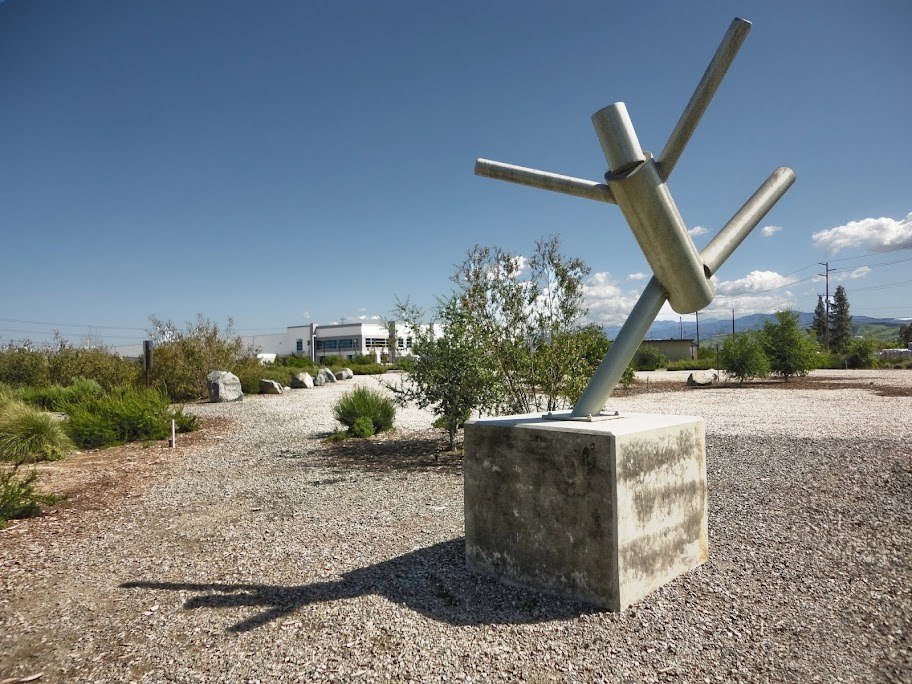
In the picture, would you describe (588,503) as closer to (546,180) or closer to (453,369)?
(546,180)

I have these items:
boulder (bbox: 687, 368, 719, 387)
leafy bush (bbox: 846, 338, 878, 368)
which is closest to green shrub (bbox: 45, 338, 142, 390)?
boulder (bbox: 687, 368, 719, 387)

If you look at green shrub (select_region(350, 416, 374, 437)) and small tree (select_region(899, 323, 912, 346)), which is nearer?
green shrub (select_region(350, 416, 374, 437))

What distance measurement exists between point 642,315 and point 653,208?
0.74m

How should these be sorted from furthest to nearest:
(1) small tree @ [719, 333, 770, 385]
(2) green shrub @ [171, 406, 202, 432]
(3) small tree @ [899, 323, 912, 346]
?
(3) small tree @ [899, 323, 912, 346], (1) small tree @ [719, 333, 770, 385], (2) green shrub @ [171, 406, 202, 432]

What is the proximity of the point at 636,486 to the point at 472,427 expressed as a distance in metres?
1.19

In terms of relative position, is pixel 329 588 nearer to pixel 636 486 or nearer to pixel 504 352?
pixel 636 486

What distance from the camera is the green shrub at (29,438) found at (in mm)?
8336

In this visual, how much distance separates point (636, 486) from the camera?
3219 millimetres

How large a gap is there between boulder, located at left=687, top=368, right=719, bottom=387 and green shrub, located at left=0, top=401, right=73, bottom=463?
21.5m

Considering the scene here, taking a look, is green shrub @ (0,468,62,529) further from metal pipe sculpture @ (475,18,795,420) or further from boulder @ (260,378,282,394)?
boulder @ (260,378,282,394)

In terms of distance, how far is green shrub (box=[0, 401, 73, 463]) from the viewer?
8336 millimetres

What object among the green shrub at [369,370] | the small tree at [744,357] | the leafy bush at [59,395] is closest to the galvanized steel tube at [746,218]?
the leafy bush at [59,395]

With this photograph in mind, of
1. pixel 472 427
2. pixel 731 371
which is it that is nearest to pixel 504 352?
pixel 472 427

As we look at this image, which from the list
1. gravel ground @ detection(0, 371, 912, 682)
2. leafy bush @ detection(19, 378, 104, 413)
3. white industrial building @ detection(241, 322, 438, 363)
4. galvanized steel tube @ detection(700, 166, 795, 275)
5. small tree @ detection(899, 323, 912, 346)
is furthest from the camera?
white industrial building @ detection(241, 322, 438, 363)
